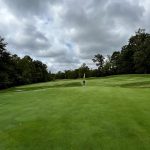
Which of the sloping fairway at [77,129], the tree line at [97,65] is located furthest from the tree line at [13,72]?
the sloping fairway at [77,129]

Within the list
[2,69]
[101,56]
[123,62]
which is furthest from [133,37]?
[2,69]

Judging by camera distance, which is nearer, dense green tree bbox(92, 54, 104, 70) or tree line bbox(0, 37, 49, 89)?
tree line bbox(0, 37, 49, 89)

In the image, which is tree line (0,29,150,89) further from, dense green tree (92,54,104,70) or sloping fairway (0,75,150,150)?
sloping fairway (0,75,150,150)

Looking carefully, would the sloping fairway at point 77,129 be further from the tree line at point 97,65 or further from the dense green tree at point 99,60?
the dense green tree at point 99,60

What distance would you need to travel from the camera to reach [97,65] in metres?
128

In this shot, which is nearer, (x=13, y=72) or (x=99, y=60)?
A: (x=13, y=72)

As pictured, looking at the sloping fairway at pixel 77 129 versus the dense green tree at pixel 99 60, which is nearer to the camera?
the sloping fairway at pixel 77 129

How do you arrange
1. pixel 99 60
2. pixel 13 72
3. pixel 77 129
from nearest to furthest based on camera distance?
pixel 77 129 → pixel 13 72 → pixel 99 60

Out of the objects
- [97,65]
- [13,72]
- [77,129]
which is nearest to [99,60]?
[97,65]

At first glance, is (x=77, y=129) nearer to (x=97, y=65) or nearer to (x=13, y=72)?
(x=13, y=72)

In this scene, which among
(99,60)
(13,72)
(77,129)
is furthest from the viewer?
(99,60)

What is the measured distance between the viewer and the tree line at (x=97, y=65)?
66125 mm

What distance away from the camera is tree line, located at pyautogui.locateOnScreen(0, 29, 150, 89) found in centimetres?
6612

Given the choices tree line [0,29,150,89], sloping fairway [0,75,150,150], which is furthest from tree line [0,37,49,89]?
sloping fairway [0,75,150,150]
